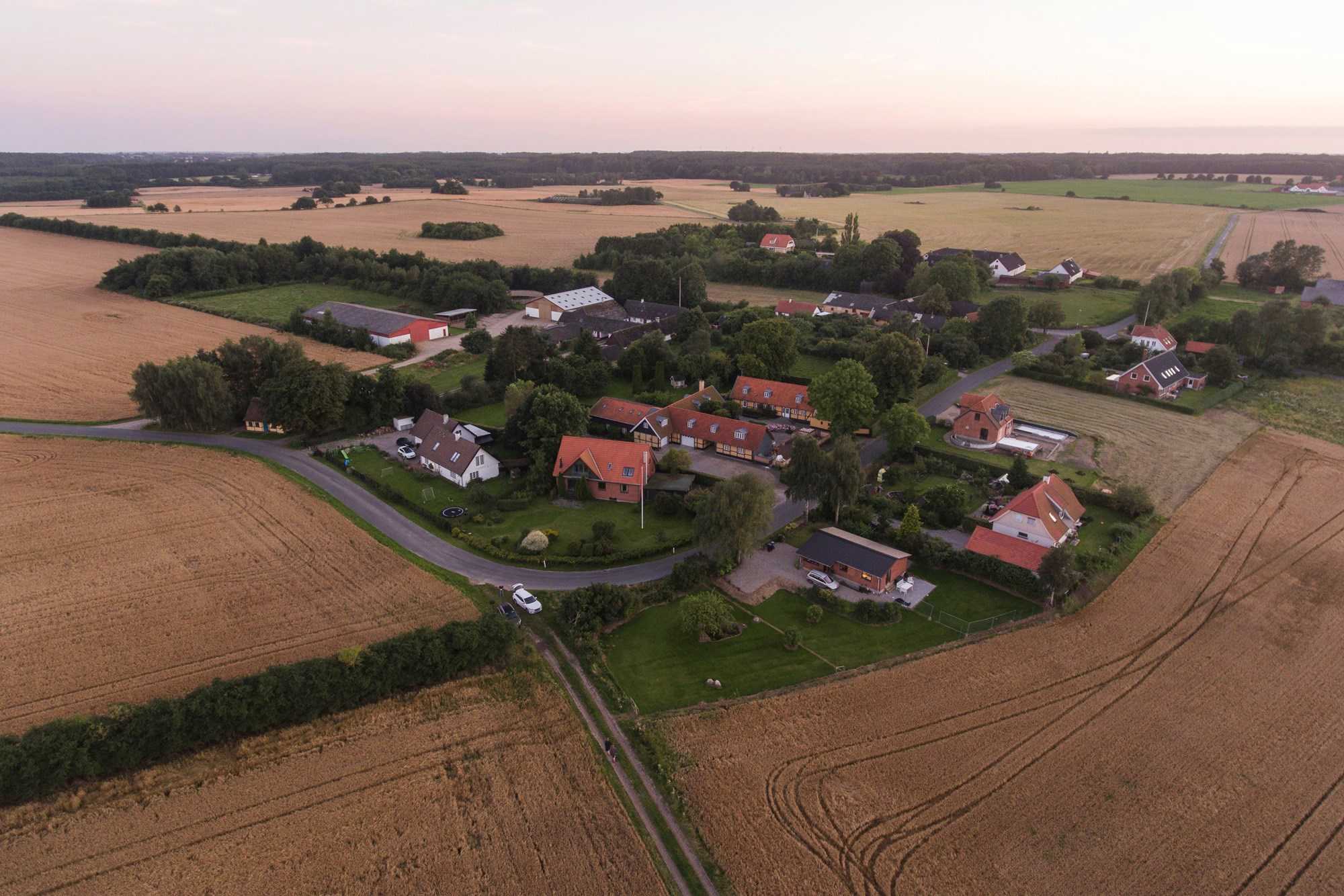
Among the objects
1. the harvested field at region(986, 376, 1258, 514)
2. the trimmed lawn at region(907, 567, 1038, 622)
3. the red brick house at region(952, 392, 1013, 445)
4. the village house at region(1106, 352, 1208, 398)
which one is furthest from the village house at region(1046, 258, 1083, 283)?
the trimmed lawn at region(907, 567, 1038, 622)

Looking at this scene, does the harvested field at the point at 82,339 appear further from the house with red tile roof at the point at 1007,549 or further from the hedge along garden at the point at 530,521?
the house with red tile roof at the point at 1007,549

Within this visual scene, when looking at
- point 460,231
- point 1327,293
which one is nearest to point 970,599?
point 1327,293

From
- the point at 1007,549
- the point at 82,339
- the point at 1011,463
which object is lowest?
the point at 1011,463

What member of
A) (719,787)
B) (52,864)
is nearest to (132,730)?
(52,864)

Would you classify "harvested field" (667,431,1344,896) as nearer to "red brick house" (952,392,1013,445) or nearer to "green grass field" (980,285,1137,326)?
"red brick house" (952,392,1013,445)

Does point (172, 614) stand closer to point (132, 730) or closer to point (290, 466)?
point (132, 730)

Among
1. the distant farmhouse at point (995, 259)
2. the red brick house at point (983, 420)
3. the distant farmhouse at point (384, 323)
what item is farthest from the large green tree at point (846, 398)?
the distant farmhouse at point (995, 259)

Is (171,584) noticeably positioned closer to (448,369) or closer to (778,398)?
(448,369)
